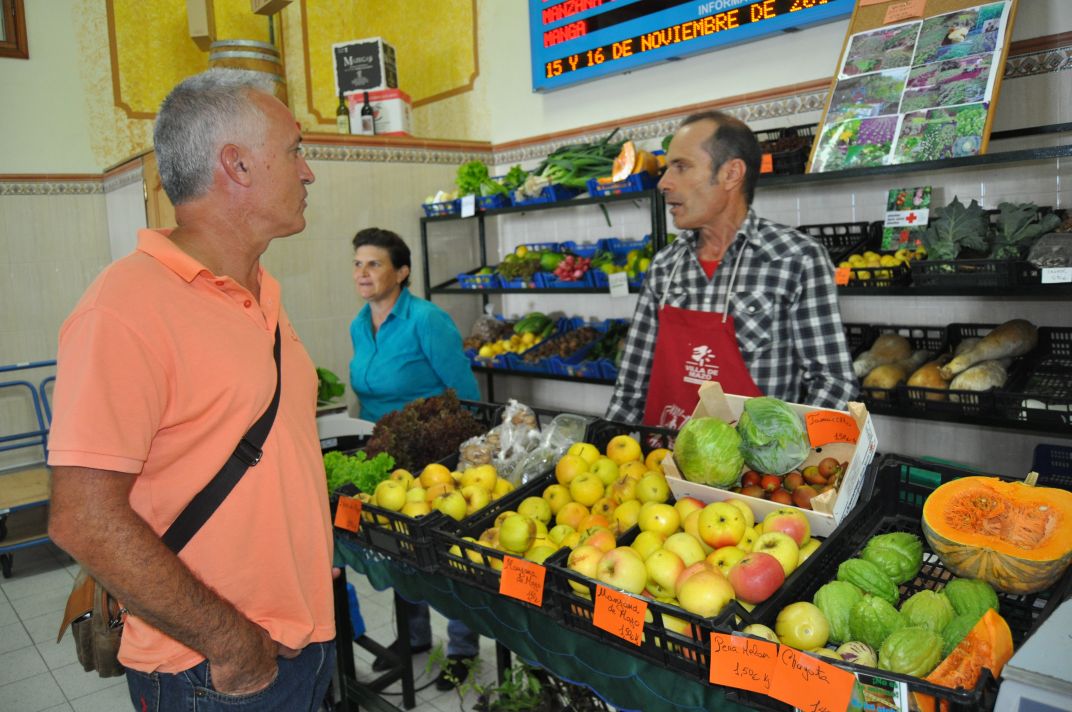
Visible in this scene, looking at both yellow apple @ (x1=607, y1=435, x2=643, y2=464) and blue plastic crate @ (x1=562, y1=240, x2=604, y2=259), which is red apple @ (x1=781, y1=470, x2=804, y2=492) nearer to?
yellow apple @ (x1=607, y1=435, x2=643, y2=464)

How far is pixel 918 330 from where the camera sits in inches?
148

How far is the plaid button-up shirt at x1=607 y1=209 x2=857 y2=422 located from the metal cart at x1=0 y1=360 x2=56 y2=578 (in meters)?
3.64

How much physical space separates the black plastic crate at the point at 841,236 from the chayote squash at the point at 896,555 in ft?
7.17

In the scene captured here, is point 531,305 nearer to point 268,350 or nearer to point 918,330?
point 918,330

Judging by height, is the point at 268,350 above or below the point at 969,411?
above

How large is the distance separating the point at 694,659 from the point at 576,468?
83 cm

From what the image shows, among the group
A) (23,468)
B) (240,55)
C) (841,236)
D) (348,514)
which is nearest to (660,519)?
(348,514)

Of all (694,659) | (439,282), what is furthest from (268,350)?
(439,282)

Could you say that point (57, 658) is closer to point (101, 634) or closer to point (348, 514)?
point (348, 514)

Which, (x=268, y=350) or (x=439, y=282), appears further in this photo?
(x=439, y=282)

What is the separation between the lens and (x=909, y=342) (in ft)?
12.0

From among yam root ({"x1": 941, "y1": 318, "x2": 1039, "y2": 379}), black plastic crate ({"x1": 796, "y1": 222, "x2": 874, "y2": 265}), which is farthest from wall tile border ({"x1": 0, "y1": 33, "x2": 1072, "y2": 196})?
yam root ({"x1": 941, "y1": 318, "x2": 1039, "y2": 379})

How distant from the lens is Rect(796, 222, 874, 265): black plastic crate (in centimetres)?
360

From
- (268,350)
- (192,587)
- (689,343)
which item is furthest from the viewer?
(689,343)
